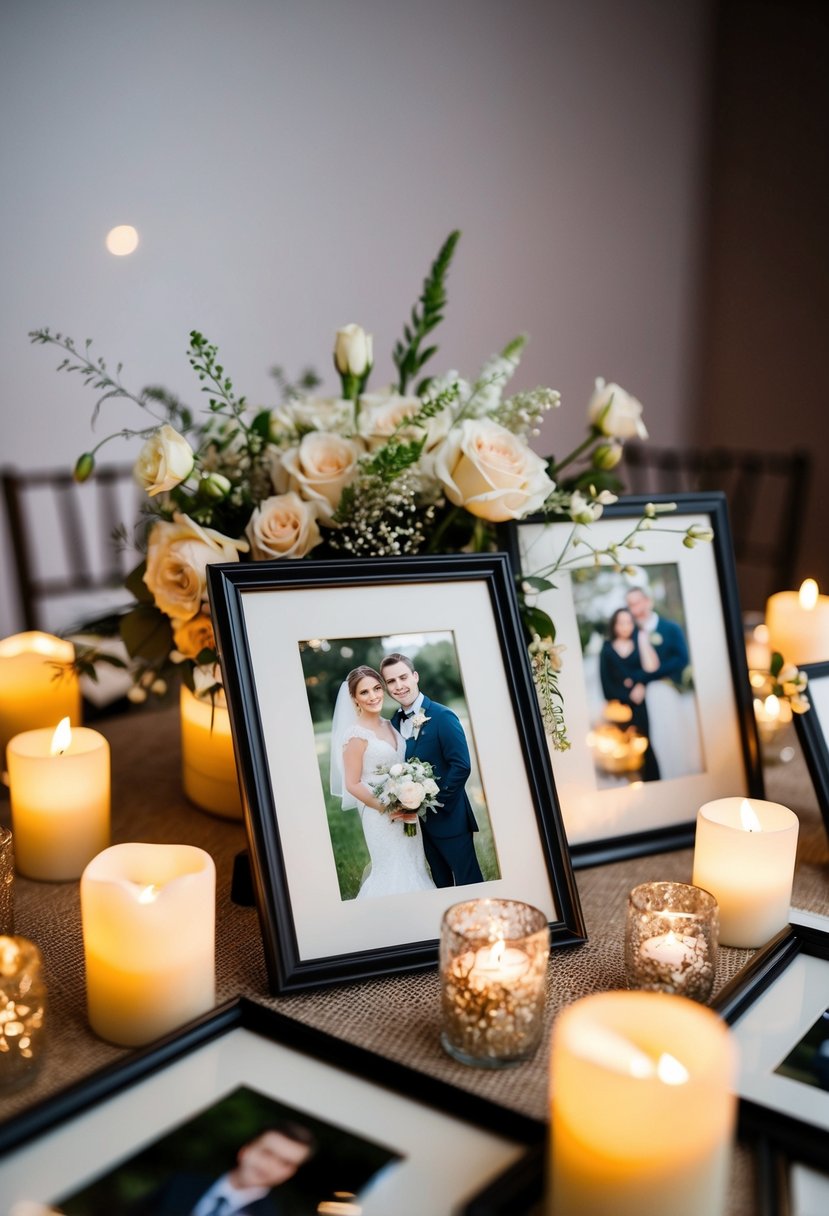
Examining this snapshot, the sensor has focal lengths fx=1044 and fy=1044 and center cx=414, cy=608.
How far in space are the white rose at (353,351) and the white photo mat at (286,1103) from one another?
0.67 metres

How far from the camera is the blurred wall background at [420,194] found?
1.71 meters

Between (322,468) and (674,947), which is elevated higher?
(322,468)

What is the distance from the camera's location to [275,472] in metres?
1.05

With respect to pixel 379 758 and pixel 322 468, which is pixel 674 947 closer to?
pixel 379 758

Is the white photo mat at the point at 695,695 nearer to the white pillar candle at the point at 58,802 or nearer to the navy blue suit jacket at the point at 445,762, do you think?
the navy blue suit jacket at the point at 445,762

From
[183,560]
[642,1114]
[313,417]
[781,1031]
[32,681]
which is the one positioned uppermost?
[313,417]

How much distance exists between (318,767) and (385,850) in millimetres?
84

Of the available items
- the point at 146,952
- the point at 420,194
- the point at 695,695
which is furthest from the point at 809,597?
the point at 420,194

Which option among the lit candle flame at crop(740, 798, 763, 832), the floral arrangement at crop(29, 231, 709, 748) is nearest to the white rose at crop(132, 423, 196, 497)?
the floral arrangement at crop(29, 231, 709, 748)

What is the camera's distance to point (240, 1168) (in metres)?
0.59

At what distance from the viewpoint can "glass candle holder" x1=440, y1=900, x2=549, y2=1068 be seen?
68cm

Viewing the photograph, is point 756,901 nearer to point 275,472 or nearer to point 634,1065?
point 634,1065

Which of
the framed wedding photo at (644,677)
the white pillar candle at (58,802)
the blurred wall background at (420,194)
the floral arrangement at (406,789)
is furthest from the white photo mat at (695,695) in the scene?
the blurred wall background at (420,194)

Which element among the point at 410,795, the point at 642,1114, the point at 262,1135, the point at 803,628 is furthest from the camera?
the point at 803,628
